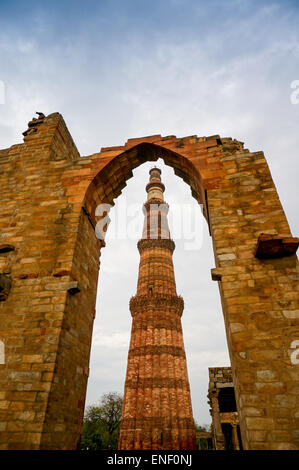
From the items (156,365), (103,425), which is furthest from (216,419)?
(103,425)

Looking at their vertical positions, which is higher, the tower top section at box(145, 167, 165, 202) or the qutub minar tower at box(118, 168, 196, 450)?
the tower top section at box(145, 167, 165, 202)

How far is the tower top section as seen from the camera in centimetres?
1987

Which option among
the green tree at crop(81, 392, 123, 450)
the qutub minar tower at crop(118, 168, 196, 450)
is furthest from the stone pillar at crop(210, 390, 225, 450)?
the green tree at crop(81, 392, 123, 450)

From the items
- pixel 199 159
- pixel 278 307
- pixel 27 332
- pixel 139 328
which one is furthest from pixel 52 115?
pixel 139 328

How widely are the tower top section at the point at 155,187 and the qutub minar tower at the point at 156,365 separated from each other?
3357 mm

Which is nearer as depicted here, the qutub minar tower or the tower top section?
the qutub minar tower

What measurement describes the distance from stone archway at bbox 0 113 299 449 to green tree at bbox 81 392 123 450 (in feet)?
78.1

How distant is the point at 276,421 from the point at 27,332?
3286mm

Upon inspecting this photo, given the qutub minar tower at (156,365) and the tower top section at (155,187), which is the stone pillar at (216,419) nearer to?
the qutub minar tower at (156,365)

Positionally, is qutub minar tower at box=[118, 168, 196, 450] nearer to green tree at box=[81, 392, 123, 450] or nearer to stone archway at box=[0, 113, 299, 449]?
stone archway at box=[0, 113, 299, 449]

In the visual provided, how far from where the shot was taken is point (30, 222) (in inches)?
208

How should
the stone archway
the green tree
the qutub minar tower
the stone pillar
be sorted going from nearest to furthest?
the stone archway, the stone pillar, the qutub minar tower, the green tree

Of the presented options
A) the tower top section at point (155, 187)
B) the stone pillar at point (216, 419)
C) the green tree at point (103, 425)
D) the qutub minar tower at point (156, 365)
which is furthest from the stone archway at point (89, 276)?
the green tree at point (103, 425)

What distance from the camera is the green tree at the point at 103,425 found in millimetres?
23594
